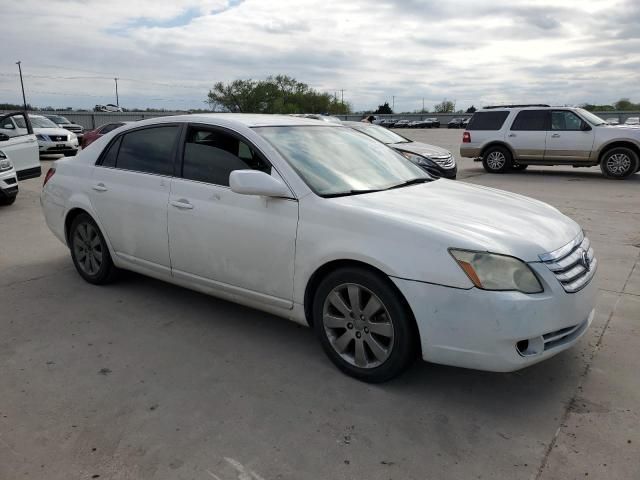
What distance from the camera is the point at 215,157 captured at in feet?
13.5

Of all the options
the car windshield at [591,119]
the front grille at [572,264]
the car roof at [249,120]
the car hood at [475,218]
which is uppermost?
the car roof at [249,120]

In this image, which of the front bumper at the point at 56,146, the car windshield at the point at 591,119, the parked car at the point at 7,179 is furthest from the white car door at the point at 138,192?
the front bumper at the point at 56,146

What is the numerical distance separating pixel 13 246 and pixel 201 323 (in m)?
3.81

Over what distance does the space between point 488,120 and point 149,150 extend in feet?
41.3

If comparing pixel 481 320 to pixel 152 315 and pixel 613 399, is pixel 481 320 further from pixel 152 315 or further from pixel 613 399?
pixel 152 315

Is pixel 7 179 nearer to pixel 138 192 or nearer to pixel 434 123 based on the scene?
pixel 138 192

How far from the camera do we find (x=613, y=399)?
10.3 ft

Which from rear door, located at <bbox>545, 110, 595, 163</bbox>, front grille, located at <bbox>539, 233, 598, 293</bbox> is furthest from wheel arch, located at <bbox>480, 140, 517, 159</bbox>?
front grille, located at <bbox>539, 233, 598, 293</bbox>

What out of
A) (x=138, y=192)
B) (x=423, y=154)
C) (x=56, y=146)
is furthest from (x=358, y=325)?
(x=56, y=146)

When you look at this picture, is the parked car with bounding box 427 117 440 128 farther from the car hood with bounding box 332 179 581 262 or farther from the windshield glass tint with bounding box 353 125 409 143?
the car hood with bounding box 332 179 581 262

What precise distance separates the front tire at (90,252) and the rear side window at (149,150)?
0.69 metres

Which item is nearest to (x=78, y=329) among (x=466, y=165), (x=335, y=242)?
(x=335, y=242)

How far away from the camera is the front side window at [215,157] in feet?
12.9

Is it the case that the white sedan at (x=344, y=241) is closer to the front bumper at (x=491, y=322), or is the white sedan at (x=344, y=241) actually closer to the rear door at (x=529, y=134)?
the front bumper at (x=491, y=322)
